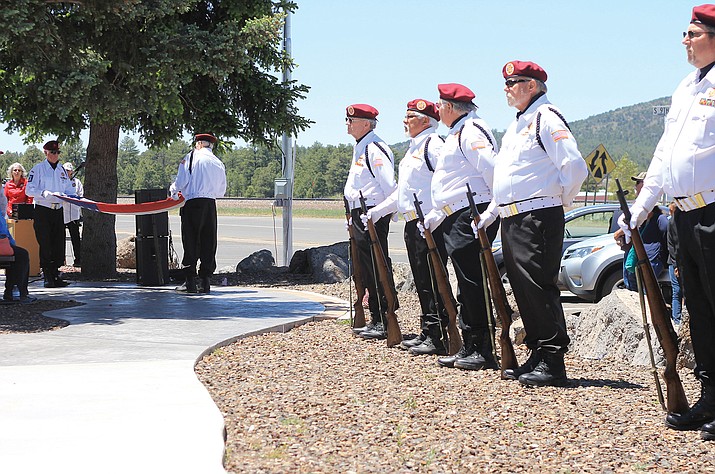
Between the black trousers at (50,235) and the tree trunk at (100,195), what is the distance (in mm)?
976

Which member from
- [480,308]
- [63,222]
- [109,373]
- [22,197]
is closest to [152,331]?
[109,373]

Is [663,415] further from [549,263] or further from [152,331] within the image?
[152,331]

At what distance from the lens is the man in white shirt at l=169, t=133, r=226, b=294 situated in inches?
525

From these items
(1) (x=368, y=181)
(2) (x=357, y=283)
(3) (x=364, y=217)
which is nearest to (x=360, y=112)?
(1) (x=368, y=181)

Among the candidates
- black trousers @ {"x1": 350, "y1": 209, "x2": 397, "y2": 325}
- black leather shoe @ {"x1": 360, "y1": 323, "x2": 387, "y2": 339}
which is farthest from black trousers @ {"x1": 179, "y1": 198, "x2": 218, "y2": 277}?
black leather shoe @ {"x1": 360, "y1": 323, "x2": 387, "y2": 339}

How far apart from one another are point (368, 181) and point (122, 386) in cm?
350

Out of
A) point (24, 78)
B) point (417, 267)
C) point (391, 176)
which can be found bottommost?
point (417, 267)

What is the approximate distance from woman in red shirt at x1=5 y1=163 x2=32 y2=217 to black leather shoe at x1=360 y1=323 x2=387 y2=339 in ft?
31.5

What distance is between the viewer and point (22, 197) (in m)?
17.5

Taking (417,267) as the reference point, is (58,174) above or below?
above

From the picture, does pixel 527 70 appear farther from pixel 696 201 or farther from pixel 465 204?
pixel 696 201

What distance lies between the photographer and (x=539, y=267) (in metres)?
6.98

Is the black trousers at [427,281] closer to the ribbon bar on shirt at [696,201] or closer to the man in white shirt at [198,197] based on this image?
the ribbon bar on shirt at [696,201]

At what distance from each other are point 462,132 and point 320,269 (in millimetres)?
8074
